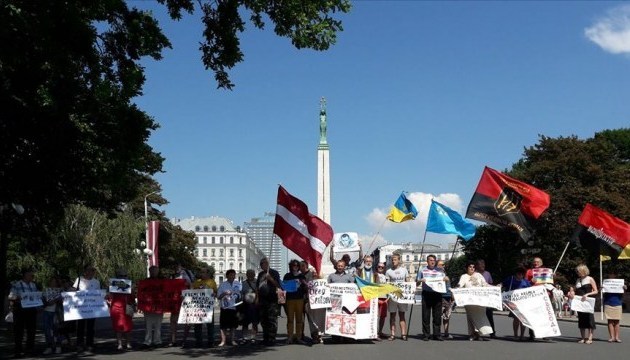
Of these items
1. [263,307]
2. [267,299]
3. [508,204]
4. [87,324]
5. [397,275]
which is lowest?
[87,324]

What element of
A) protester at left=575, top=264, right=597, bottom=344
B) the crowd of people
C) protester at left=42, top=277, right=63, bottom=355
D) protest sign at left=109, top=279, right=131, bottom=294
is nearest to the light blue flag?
the crowd of people

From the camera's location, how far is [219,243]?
17325 cm

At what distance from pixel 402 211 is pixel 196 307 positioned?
6.60 m

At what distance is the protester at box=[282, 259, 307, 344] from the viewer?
1470cm

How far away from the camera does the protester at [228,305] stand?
14.7 metres

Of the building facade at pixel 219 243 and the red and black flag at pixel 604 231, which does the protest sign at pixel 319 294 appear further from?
the building facade at pixel 219 243

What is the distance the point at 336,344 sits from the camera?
14383 millimetres

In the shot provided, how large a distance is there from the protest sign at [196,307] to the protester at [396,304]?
3.73m

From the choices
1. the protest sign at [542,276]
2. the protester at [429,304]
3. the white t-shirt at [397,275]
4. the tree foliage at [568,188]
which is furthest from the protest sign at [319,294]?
the tree foliage at [568,188]

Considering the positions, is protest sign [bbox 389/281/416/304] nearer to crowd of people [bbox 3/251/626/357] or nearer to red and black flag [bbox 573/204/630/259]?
crowd of people [bbox 3/251/626/357]

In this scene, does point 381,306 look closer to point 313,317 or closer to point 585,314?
point 313,317

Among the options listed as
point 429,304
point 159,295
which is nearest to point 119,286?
point 159,295

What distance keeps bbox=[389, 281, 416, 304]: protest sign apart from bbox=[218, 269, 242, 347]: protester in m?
3.22

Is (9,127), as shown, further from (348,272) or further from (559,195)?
(559,195)
